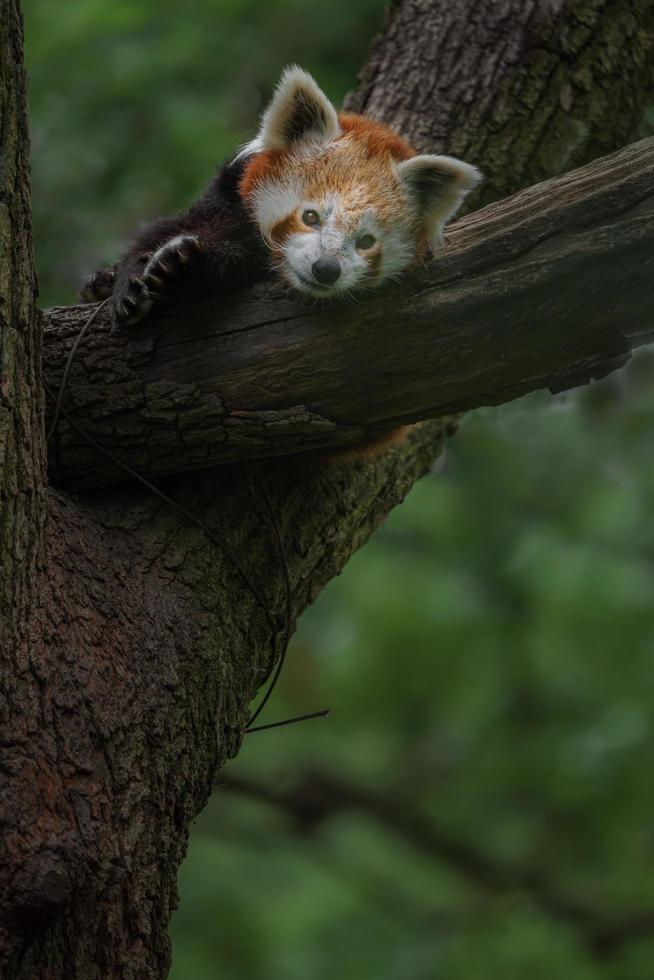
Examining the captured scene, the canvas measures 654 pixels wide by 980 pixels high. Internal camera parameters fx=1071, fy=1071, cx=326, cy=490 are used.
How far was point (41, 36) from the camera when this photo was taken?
4.12 metres

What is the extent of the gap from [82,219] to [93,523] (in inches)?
92.0

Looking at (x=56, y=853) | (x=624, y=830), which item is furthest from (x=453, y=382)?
(x=624, y=830)

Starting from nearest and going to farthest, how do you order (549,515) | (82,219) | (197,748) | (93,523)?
1. (197,748)
2. (93,523)
3. (82,219)
4. (549,515)

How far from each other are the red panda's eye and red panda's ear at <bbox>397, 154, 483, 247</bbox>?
261 millimetres

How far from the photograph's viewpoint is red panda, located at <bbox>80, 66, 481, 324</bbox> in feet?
8.12

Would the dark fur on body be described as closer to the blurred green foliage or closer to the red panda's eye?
the red panda's eye

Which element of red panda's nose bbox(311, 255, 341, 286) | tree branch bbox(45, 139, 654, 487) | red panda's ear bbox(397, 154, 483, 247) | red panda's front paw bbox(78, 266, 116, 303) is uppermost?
red panda's ear bbox(397, 154, 483, 247)

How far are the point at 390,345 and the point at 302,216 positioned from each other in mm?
619

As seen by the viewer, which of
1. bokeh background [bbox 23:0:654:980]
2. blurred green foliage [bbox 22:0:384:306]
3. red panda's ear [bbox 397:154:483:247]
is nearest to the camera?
red panda's ear [bbox 397:154:483:247]

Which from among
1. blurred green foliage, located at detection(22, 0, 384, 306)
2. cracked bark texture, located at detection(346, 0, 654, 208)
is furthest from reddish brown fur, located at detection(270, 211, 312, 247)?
blurred green foliage, located at detection(22, 0, 384, 306)

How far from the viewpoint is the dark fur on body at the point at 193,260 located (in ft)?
7.99

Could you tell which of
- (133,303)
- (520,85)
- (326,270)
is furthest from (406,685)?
(133,303)

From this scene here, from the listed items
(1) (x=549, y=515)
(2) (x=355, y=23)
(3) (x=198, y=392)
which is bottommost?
(3) (x=198, y=392)

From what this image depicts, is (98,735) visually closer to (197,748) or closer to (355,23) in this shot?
(197,748)
